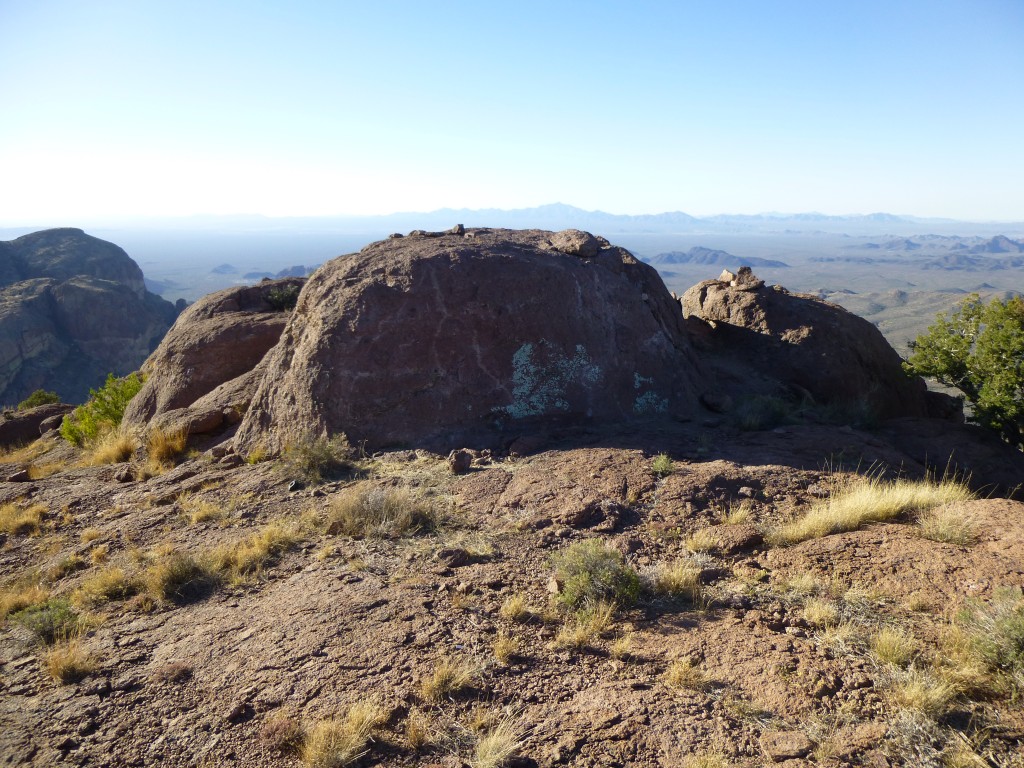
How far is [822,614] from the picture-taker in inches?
163

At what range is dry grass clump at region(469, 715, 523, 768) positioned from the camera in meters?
3.16

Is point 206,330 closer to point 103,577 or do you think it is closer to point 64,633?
point 103,577

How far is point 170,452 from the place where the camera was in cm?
848

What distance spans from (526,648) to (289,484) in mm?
3783

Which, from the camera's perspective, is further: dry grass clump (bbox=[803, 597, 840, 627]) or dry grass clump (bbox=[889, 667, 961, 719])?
dry grass clump (bbox=[803, 597, 840, 627])

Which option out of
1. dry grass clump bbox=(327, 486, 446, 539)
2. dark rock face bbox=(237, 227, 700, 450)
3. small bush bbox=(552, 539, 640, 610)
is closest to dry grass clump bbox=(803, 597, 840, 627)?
small bush bbox=(552, 539, 640, 610)

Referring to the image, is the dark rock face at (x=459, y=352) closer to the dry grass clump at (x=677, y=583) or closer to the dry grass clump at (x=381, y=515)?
the dry grass clump at (x=381, y=515)

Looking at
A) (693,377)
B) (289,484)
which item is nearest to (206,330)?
(289,484)

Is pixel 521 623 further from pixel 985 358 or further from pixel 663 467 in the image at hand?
pixel 985 358

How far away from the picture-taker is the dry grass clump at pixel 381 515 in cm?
566

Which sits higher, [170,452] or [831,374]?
[831,374]

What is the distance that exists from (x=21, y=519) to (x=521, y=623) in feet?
19.5

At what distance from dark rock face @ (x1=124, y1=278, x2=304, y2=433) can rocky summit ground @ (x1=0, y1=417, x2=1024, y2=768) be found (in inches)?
94.4

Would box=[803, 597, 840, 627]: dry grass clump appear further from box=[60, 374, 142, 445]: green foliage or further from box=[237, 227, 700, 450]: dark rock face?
box=[60, 374, 142, 445]: green foliage
